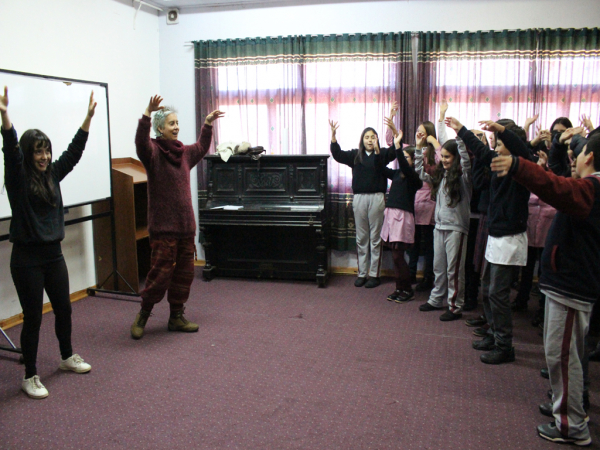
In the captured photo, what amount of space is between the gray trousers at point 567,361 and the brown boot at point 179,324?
235 cm

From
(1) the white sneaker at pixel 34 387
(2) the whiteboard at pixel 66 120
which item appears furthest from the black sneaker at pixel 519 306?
(2) the whiteboard at pixel 66 120

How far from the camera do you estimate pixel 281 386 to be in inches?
108

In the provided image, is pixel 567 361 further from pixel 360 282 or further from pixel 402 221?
pixel 360 282

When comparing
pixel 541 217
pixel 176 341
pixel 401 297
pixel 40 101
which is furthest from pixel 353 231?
pixel 40 101

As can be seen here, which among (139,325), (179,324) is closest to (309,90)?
(179,324)

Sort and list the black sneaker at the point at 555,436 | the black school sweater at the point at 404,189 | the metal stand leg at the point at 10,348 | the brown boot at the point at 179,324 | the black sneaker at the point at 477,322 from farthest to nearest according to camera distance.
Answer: the black school sweater at the point at 404,189
the black sneaker at the point at 477,322
the brown boot at the point at 179,324
the metal stand leg at the point at 10,348
the black sneaker at the point at 555,436

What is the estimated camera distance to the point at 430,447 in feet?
7.13

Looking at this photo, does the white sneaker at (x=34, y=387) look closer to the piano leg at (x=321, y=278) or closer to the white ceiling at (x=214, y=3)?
the piano leg at (x=321, y=278)

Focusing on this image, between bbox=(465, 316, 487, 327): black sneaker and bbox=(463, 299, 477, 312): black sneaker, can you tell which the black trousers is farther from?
bbox=(463, 299, 477, 312): black sneaker

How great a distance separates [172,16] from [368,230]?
3.20 m

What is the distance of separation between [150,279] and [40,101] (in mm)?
1591

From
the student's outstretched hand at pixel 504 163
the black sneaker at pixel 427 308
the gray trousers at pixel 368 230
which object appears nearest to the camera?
the student's outstretched hand at pixel 504 163

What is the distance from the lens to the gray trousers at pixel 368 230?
4688mm

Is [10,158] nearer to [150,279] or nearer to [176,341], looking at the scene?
[150,279]
